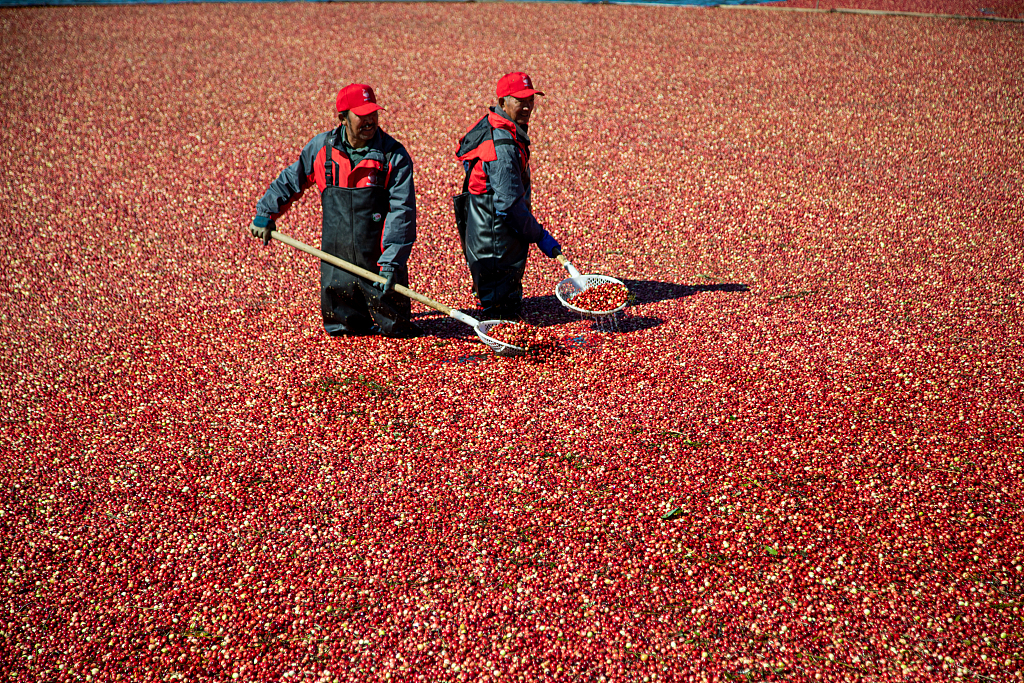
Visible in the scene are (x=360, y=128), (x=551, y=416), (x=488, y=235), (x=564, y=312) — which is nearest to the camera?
(x=551, y=416)

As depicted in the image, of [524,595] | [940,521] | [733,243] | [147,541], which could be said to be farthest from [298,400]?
[733,243]

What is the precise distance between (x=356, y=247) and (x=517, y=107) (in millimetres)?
1586

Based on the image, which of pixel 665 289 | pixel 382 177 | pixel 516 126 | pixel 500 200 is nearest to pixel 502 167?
pixel 500 200

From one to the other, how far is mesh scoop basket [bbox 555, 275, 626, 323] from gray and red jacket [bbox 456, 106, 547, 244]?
1.74 ft

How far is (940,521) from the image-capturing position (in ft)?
13.1

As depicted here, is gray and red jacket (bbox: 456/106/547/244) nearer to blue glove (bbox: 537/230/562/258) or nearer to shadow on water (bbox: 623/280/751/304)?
blue glove (bbox: 537/230/562/258)

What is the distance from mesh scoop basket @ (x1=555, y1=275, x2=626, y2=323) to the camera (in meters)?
5.38

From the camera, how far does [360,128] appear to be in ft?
16.4

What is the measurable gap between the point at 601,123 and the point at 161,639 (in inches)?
336

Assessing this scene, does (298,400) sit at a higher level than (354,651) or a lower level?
higher

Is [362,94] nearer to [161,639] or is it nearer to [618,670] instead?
[161,639]

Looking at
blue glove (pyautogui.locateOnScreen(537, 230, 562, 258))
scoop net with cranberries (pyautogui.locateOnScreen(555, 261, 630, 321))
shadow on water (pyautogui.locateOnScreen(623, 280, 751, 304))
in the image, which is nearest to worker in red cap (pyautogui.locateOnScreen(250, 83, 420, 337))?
blue glove (pyautogui.locateOnScreen(537, 230, 562, 258))

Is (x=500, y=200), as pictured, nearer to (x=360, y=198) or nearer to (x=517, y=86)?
(x=517, y=86)

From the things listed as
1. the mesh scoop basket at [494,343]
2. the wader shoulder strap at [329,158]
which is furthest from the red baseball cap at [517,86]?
the mesh scoop basket at [494,343]
